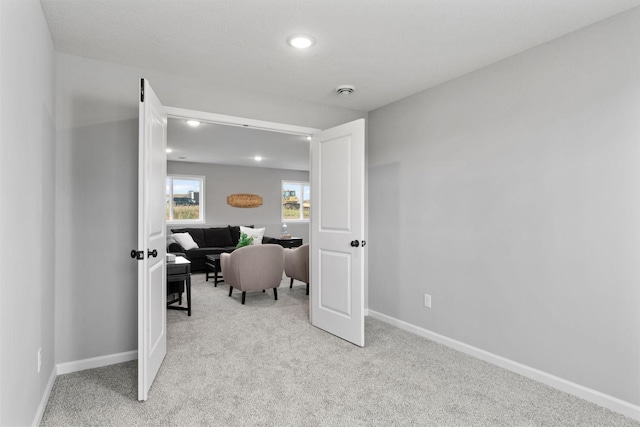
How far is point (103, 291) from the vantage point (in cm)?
282

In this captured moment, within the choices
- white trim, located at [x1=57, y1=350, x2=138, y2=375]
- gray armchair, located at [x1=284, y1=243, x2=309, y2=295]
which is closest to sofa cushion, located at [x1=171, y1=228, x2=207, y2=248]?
gray armchair, located at [x1=284, y1=243, x2=309, y2=295]

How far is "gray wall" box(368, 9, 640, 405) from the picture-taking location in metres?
2.19

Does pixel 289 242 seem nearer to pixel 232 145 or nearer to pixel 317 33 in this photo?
pixel 232 145

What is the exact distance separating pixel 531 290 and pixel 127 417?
8.81ft

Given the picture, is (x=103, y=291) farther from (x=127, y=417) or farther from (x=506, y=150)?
(x=506, y=150)

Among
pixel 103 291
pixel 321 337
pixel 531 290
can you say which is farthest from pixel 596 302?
pixel 103 291

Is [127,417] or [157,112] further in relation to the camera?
[157,112]

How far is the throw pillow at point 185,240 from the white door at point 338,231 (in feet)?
13.2

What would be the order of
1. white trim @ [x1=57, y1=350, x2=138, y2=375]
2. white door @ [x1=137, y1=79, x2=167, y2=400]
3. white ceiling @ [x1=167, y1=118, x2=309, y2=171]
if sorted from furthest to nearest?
white ceiling @ [x1=167, y1=118, x2=309, y2=171], white trim @ [x1=57, y1=350, x2=138, y2=375], white door @ [x1=137, y1=79, x2=167, y2=400]

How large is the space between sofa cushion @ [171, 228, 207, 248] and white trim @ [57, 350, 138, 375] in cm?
480

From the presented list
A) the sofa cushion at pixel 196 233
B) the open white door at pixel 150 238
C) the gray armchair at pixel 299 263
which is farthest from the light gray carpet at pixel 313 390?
the sofa cushion at pixel 196 233

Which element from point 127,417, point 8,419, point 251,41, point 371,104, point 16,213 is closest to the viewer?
point 8,419

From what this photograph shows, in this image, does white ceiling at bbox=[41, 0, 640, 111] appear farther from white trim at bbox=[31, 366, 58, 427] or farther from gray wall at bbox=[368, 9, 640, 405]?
white trim at bbox=[31, 366, 58, 427]

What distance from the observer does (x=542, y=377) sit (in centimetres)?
254
